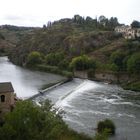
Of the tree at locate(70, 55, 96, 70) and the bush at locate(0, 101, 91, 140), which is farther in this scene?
the tree at locate(70, 55, 96, 70)

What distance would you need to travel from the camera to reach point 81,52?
152 meters

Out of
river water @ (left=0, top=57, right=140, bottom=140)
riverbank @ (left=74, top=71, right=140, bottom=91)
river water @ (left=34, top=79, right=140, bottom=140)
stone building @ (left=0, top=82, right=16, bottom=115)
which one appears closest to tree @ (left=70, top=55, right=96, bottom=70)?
riverbank @ (left=74, top=71, right=140, bottom=91)

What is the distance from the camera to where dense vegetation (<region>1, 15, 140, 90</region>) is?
4798 inches

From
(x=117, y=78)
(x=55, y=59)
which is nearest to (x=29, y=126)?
(x=117, y=78)

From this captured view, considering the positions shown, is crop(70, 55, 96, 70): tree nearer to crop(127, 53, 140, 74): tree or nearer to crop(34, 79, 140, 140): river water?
crop(127, 53, 140, 74): tree

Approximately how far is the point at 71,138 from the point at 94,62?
84.4 meters

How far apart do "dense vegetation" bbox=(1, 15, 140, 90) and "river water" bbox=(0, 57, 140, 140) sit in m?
14.9

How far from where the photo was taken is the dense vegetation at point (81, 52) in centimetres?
12188

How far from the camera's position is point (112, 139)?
50.7 meters

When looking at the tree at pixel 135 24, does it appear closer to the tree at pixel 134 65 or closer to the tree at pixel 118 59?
the tree at pixel 118 59

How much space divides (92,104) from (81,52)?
259ft

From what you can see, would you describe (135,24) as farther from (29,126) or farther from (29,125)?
(29,126)

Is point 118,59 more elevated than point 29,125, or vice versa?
point 29,125

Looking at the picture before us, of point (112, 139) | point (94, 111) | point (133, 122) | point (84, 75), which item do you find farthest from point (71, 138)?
point (84, 75)
